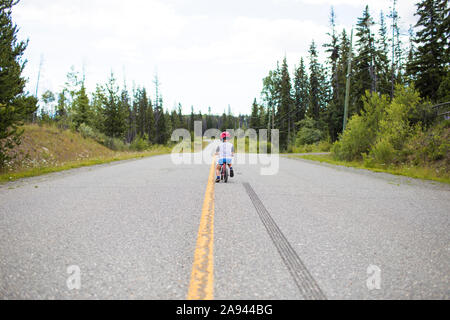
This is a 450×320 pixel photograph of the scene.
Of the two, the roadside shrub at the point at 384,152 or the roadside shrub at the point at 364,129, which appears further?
the roadside shrub at the point at 364,129

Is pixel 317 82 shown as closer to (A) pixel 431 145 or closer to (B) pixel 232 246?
(A) pixel 431 145

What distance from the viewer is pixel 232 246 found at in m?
3.39

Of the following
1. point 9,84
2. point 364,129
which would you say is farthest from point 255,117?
point 9,84

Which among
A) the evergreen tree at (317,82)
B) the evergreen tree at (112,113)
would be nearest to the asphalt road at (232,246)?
the evergreen tree at (112,113)

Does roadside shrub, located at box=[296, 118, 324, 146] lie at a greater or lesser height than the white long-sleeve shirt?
greater

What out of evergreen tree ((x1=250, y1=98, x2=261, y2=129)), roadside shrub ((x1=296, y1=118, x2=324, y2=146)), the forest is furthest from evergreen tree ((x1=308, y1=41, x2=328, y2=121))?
evergreen tree ((x1=250, y1=98, x2=261, y2=129))

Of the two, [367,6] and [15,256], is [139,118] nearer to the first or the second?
[367,6]

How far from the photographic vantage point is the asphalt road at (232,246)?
7.78 feet

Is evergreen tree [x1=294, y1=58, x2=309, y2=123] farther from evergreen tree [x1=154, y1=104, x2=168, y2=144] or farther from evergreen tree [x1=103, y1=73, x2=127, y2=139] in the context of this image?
evergreen tree [x1=103, y1=73, x2=127, y2=139]

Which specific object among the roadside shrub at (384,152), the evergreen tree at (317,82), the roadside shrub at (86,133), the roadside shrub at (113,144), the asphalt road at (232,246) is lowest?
the asphalt road at (232,246)

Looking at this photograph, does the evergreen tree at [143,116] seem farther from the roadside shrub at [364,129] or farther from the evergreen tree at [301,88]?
the roadside shrub at [364,129]

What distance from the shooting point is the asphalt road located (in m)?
2.37
